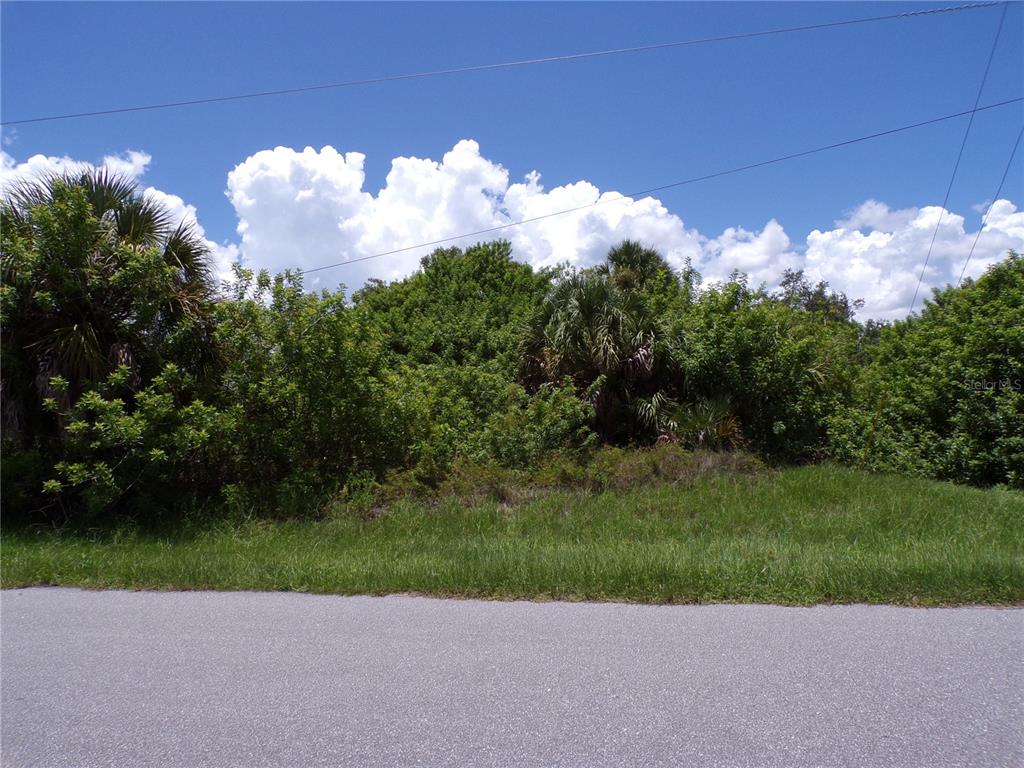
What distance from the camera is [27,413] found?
31.5 feet

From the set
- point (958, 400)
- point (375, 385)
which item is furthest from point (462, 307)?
point (958, 400)

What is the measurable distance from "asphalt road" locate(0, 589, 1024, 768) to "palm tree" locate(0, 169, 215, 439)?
15.4 feet

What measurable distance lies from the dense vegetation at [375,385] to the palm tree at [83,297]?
0.10 feet

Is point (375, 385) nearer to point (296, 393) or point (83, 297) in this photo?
point (296, 393)

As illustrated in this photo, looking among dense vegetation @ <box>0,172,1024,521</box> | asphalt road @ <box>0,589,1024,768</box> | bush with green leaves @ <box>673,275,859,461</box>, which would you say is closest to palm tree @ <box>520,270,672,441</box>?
dense vegetation @ <box>0,172,1024,521</box>

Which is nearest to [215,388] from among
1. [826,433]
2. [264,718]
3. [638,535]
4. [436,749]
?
[638,535]

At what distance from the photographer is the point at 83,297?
9.12 meters

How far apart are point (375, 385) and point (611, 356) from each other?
494 cm

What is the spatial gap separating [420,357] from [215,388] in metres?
7.15

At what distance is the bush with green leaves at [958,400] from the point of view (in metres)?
11.1

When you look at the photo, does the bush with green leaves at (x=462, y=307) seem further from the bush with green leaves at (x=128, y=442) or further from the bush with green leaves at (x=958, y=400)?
the bush with green leaves at (x=958, y=400)

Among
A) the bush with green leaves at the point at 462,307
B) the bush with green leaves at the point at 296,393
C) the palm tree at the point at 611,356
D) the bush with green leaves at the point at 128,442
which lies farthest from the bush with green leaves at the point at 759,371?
the bush with green leaves at the point at 128,442

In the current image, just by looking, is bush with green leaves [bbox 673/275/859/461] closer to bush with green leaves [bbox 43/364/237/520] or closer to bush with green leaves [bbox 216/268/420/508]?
bush with green leaves [bbox 216/268/420/508]

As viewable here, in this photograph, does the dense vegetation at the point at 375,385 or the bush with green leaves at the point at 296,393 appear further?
the bush with green leaves at the point at 296,393
